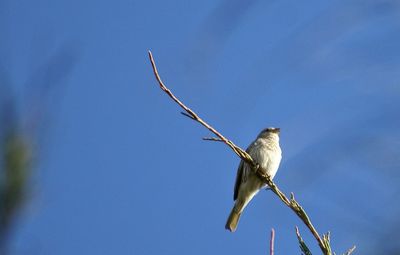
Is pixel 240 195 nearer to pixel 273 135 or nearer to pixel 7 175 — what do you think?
pixel 273 135

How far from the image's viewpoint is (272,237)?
2.29 m

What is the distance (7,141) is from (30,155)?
11 cm

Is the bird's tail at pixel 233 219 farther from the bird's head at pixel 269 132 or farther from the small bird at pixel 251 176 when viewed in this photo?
the bird's head at pixel 269 132

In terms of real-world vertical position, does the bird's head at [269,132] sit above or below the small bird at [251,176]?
above

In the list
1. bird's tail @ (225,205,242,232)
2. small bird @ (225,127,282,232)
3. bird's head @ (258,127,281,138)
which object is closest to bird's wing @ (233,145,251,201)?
small bird @ (225,127,282,232)

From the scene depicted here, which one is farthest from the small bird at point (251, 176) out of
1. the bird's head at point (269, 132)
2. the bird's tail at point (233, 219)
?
the bird's head at point (269, 132)

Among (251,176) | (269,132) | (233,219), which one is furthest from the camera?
(269,132)

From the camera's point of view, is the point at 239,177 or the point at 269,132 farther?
the point at 269,132

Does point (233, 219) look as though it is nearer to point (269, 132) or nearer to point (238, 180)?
point (238, 180)

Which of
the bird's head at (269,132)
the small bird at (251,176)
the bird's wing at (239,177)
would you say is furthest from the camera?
the bird's head at (269,132)

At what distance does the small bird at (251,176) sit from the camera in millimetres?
7102

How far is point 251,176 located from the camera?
7043 mm

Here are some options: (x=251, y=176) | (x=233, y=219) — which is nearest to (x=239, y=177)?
(x=251, y=176)

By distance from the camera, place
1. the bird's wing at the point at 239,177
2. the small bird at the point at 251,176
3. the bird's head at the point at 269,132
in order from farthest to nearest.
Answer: the bird's head at the point at 269,132, the bird's wing at the point at 239,177, the small bird at the point at 251,176
